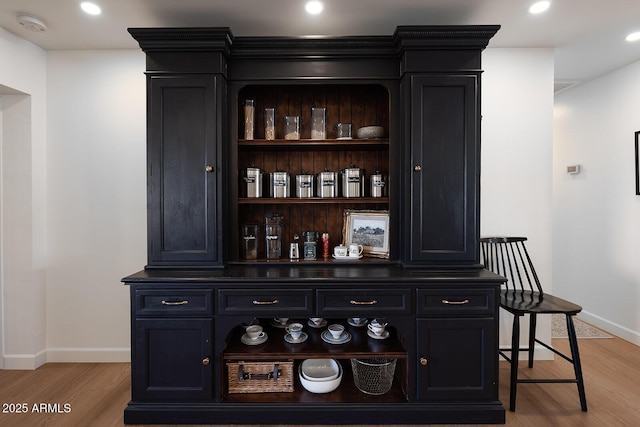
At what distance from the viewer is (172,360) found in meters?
2.09

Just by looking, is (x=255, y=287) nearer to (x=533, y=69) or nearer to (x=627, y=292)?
(x=533, y=69)

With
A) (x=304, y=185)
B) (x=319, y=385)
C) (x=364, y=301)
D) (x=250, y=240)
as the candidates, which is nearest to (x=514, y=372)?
(x=364, y=301)

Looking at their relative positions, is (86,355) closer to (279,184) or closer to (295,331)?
(295,331)

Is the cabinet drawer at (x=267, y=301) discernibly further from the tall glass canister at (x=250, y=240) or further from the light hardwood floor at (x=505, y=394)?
the light hardwood floor at (x=505, y=394)

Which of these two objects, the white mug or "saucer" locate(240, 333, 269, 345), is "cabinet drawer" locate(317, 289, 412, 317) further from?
A: "saucer" locate(240, 333, 269, 345)

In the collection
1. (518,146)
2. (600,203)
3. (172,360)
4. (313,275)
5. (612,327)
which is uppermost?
(518,146)

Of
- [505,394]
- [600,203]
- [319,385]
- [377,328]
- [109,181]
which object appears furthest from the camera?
[600,203]

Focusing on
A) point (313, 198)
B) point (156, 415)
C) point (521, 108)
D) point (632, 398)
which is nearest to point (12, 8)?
point (313, 198)

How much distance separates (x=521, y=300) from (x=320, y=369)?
4.83 feet

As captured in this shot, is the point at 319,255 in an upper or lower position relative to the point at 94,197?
lower

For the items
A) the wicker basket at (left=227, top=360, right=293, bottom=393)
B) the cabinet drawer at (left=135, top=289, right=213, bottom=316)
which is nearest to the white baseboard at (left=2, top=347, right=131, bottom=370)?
the cabinet drawer at (left=135, top=289, right=213, bottom=316)

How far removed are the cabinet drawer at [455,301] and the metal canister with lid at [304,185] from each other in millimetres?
1043

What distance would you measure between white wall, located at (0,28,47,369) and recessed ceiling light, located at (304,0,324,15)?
7.09ft

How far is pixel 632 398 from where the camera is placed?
237cm
